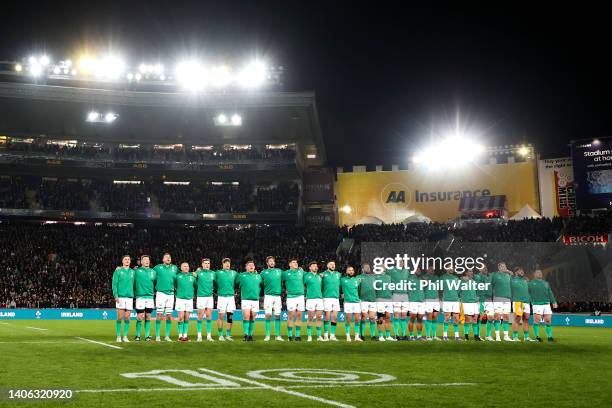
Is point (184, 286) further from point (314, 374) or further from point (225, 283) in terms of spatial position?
point (314, 374)

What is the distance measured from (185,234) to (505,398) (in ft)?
141

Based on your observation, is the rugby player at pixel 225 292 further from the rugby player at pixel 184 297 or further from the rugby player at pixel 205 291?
the rugby player at pixel 184 297

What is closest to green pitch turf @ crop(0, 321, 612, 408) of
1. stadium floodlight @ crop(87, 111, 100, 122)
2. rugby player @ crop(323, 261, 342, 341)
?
rugby player @ crop(323, 261, 342, 341)

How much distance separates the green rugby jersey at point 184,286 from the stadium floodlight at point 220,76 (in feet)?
108

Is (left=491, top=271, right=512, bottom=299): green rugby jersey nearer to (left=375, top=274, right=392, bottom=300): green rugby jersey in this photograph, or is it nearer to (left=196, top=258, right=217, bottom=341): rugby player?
(left=375, top=274, right=392, bottom=300): green rugby jersey

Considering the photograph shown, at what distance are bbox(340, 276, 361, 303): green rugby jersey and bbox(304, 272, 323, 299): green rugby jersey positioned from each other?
0.76 meters

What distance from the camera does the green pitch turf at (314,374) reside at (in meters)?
8.16

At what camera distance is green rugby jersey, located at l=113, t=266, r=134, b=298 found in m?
17.4

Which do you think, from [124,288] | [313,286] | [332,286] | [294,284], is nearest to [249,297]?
[294,284]

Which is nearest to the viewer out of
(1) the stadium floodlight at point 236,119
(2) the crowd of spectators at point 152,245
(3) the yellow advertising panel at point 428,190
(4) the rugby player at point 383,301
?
(4) the rugby player at point 383,301

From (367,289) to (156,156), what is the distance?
38.0m

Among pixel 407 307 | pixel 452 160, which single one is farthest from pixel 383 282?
pixel 452 160

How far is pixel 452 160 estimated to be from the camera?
56.5m

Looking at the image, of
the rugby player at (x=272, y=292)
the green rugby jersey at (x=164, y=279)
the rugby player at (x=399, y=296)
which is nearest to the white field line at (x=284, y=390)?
the green rugby jersey at (x=164, y=279)
